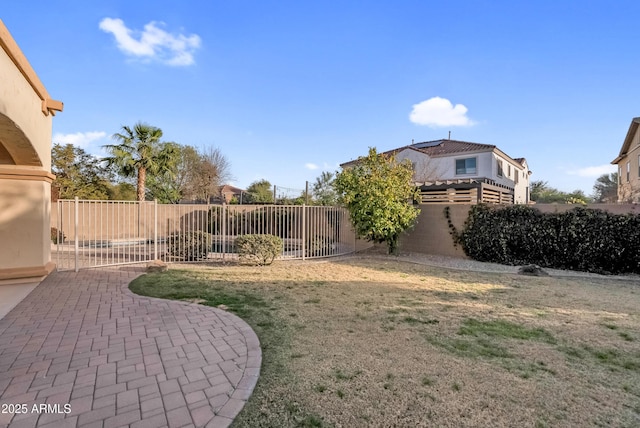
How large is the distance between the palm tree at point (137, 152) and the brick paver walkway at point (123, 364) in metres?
13.0

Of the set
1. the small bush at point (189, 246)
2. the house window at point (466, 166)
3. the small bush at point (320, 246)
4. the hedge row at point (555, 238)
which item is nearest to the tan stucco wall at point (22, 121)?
the small bush at point (189, 246)

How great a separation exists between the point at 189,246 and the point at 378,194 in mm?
6500

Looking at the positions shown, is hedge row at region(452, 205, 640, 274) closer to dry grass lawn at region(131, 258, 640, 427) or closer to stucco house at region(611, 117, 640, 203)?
dry grass lawn at region(131, 258, 640, 427)

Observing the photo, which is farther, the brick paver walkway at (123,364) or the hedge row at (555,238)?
the hedge row at (555,238)

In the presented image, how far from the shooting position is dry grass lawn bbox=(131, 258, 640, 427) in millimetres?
2541

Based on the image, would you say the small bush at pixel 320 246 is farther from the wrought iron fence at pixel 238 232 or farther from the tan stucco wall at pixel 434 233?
the tan stucco wall at pixel 434 233

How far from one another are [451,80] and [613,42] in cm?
475

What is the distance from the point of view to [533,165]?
3173 centimetres

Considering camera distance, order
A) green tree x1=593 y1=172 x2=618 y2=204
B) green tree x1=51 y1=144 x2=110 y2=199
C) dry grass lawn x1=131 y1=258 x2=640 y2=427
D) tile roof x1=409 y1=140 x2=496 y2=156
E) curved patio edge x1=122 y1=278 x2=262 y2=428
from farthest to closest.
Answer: green tree x1=593 y1=172 x2=618 y2=204 → tile roof x1=409 y1=140 x2=496 y2=156 → green tree x1=51 y1=144 x2=110 y2=199 → dry grass lawn x1=131 y1=258 x2=640 y2=427 → curved patio edge x1=122 y1=278 x2=262 y2=428

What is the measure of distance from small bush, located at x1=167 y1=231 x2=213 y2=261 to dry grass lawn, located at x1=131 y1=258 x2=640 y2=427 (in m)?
3.01

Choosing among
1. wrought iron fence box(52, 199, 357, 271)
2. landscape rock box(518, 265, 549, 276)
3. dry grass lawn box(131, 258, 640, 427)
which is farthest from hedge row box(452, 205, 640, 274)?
wrought iron fence box(52, 199, 357, 271)

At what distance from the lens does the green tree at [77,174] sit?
21.4m

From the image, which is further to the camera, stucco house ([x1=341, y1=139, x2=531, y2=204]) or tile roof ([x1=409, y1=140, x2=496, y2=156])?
tile roof ([x1=409, y1=140, x2=496, y2=156])

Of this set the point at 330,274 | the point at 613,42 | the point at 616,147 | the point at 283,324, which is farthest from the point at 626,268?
the point at 616,147
